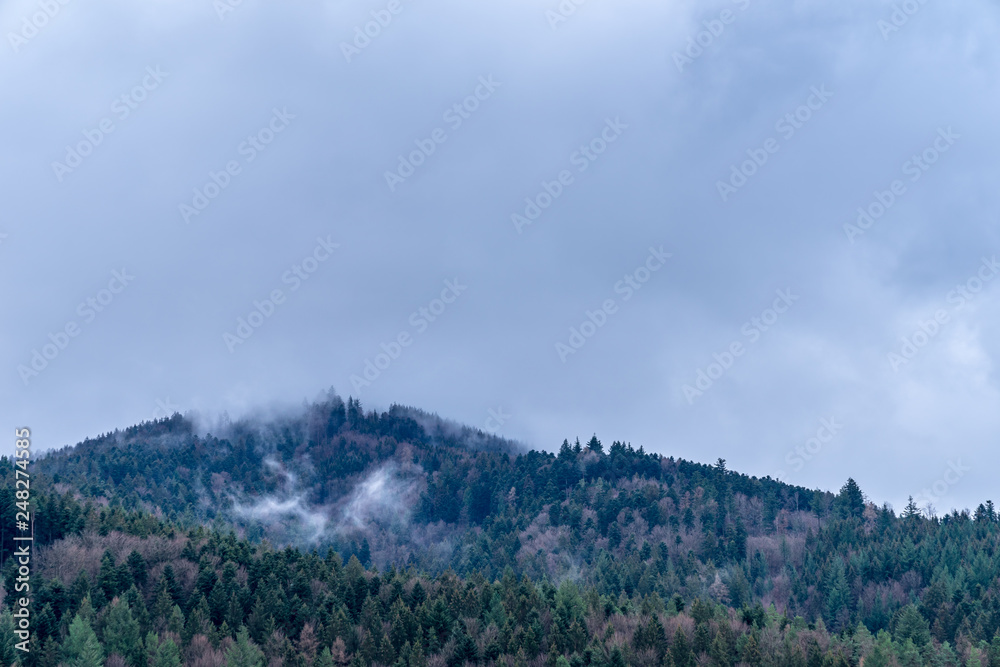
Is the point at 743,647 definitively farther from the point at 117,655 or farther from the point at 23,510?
the point at 23,510

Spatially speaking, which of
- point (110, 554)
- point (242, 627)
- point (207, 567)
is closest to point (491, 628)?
point (242, 627)

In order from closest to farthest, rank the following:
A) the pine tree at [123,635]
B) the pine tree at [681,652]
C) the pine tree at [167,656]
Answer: the pine tree at [167,656], the pine tree at [123,635], the pine tree at [681,652]

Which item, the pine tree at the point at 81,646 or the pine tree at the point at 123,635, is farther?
the pine tree at the point at 123,635

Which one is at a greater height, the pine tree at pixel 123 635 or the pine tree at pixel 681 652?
the pine tree at pixel 123 635

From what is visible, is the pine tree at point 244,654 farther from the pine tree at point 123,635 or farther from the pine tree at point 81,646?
the pine tree at point 81,646

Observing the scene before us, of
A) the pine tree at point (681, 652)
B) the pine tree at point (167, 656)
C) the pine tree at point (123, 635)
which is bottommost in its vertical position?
the pine tree at point (681, 652)

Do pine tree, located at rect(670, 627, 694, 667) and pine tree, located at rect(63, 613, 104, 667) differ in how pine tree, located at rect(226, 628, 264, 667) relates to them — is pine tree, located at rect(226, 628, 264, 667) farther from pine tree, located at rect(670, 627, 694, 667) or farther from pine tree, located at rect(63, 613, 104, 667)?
pine tree, located at rect(670, 627, 694, 667)

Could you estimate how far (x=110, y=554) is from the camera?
142500 mm

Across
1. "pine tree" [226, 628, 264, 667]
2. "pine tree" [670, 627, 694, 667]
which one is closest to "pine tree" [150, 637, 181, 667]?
"pine tree" [226, 628, 264, 667]

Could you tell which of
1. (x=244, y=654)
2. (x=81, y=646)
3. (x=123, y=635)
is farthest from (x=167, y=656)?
(x=81, y=646)

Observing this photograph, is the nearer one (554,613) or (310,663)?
(310,663)

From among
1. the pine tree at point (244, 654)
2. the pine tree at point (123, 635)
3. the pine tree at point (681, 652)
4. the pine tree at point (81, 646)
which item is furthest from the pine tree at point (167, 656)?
the pine tree at point (681, 652)

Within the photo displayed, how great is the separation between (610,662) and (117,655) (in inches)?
2235

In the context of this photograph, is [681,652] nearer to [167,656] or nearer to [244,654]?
[244,654]
